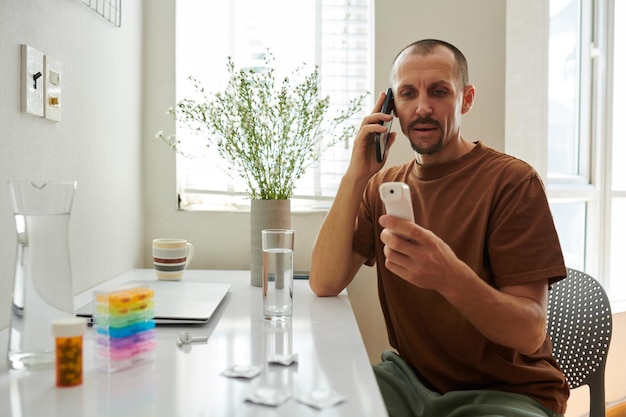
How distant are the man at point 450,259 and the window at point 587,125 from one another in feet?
4.43

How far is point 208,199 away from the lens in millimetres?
1990

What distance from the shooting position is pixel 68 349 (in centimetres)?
77

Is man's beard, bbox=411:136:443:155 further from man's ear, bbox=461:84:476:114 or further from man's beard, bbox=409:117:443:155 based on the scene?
man's ear, bbox=461:84:476:114

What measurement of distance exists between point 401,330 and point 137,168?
1000 millimetres

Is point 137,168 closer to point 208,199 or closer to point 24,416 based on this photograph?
point 208,199

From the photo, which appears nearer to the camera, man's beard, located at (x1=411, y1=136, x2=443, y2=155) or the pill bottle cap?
the pill bottle cap

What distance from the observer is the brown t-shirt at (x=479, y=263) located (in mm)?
1181

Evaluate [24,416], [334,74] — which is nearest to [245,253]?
[334,74]

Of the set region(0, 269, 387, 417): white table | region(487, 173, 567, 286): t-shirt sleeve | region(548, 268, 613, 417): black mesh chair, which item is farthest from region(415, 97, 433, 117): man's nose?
region(548, 268, 613, 417): black mesh chair

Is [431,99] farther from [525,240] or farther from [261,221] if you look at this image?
[261,221]

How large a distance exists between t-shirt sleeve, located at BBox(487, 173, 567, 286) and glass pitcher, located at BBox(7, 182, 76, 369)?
830 mm

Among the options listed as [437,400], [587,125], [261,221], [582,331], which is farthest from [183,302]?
[587,125]

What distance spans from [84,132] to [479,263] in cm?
99

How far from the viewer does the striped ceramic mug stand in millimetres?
1512
